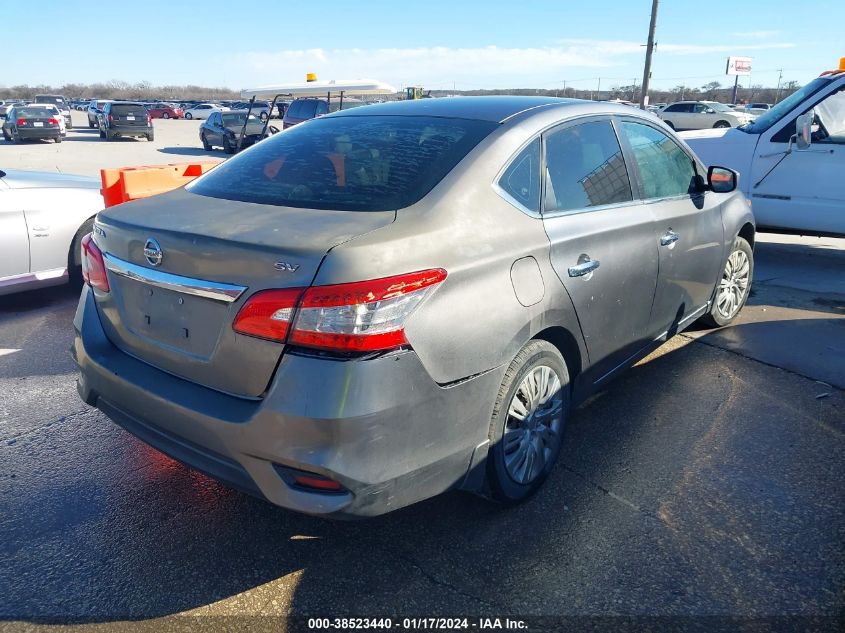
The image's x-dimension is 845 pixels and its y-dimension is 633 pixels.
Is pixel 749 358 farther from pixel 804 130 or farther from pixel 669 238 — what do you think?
pixel 804 130

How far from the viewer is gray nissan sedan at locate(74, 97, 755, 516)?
2.09 m

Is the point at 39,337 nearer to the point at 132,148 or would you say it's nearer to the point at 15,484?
the point at 15,484

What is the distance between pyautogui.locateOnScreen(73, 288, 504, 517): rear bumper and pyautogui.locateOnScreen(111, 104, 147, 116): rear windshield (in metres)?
31.2

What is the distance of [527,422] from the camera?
2.79 metres

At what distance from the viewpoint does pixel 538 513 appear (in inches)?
112

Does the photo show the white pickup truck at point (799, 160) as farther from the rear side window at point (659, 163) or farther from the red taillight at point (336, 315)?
the red taillight at point (336, 315)

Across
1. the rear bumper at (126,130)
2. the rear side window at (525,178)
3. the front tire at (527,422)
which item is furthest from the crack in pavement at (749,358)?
the rear bumper at (126,130)

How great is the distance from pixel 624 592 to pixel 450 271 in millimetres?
1313

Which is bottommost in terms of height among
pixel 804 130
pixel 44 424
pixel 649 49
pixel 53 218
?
pixel 44 424

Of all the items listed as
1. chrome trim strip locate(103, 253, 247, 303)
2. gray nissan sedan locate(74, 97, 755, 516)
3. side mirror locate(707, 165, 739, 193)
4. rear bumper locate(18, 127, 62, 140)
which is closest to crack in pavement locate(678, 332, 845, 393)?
side mirror locate(707, 165, 739, 193)

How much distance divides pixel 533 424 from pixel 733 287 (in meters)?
3.10

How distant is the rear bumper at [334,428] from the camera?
6.75ft

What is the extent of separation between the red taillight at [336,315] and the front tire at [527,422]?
2.08ft

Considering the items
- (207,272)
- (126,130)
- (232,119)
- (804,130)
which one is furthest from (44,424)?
(126,130)
